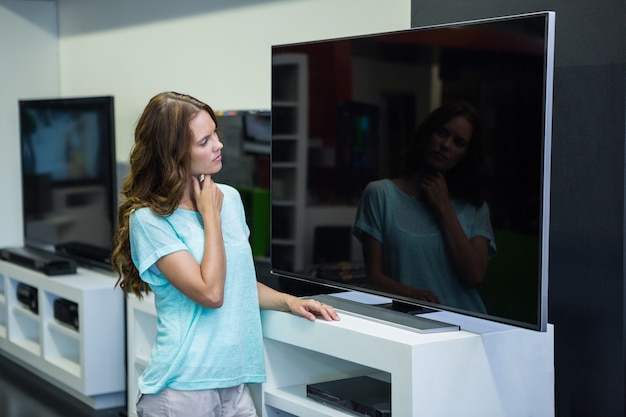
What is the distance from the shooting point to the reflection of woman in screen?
7.98ft

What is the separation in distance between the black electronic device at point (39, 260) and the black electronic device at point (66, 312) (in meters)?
0.17

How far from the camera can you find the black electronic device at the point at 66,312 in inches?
175

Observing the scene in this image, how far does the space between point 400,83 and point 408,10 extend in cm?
79

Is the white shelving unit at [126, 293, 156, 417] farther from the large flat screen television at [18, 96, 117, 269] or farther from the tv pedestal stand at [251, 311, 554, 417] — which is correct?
the tv pedestal stand at [251, 311, 554, 417]

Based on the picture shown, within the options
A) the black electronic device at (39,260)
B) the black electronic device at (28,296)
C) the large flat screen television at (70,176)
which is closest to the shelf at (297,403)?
the large flat screen television at (70,176)

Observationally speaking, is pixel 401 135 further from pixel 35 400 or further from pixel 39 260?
pixel 39 260

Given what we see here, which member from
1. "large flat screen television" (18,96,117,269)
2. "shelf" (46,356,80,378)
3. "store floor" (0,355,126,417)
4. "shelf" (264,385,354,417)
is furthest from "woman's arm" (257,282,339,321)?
"large flat screen television" (18,96,117,269)

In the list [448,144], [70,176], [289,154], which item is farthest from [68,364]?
[448,144]

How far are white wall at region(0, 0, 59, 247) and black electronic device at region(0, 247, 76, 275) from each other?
0.33 m

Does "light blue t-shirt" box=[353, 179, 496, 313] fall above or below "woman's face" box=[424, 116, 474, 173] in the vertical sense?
below

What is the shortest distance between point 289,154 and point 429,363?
0.94m

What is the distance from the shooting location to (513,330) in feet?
8.35

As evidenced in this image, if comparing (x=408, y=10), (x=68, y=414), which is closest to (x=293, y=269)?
(x=408, y=10)

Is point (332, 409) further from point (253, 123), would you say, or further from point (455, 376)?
point (253, 123)
